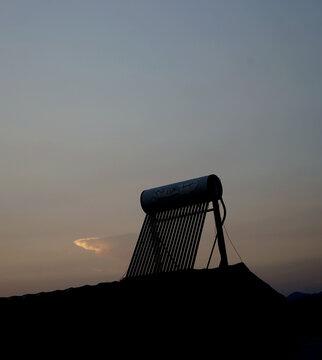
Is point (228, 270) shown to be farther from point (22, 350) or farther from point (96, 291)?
point (22, 350)

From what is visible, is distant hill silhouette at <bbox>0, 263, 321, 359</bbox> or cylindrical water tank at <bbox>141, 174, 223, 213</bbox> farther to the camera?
cylindrical water tank at <bbox>141, 174, 223, 213</bbox>

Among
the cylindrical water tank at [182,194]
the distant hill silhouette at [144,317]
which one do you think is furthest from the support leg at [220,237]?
the distant hill silhouette at [144,317]

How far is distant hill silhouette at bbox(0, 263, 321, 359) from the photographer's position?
1067cm

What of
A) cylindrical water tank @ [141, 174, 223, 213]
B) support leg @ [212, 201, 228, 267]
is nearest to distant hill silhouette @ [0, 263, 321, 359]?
support leg @ [212, 201, 228, 267]

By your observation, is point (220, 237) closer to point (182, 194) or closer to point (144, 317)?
point (182, 194)

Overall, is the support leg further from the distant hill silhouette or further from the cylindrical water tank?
the distant hill silhouette

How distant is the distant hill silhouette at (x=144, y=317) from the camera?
10.7m

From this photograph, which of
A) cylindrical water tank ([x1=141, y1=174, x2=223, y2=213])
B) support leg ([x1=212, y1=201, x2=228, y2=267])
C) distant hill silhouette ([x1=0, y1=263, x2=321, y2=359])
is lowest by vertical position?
distant hill silhouette ([x1=0, y1=263, x2=321, y2=359])

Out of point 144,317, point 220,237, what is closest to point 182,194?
point 220,237

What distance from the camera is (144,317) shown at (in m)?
11.1

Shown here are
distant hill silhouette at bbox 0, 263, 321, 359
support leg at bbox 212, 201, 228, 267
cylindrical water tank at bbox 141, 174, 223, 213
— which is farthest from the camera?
cylindrical water tank at bbox 141, 174, 223, 213

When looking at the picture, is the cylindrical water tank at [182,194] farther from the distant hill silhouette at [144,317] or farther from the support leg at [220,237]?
the distant hill silhouette at [144,317]

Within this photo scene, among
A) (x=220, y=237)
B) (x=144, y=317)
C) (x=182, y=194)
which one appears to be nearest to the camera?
(x=144, y=317)

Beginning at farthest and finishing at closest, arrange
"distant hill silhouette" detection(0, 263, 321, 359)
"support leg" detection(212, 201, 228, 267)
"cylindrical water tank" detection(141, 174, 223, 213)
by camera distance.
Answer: "cylindrical water tank" detection(141, 174, 223, 213) < "support leg" detection(212, 201, 228, 267) < "distant hill silhouette" detection(0, 263, 321, 359)
